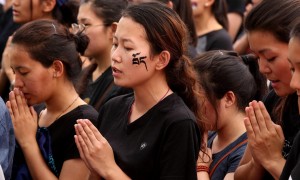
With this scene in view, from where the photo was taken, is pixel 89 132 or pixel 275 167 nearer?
pixel 275 167

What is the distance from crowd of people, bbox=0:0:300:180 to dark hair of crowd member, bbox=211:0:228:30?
7.21 feet

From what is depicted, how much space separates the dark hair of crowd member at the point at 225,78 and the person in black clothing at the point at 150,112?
0.29 meters

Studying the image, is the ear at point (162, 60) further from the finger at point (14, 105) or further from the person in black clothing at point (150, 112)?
the finger at point (14, 105)

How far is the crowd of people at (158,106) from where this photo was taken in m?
3.33

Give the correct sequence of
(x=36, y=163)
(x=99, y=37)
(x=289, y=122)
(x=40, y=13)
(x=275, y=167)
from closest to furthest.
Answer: (x=275, y=167) → (x=289, y=122) → (x=36, y=163) → (x=99, y=37) → (x=40, y=13)

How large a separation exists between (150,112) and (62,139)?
68 cm

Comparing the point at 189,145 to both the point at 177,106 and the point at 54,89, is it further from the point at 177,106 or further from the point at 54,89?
the point at 54,89

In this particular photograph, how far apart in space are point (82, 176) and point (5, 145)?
0.48m

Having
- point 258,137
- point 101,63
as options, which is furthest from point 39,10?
point 258,137

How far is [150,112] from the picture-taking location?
348 centimetres

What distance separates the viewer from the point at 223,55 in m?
4.07

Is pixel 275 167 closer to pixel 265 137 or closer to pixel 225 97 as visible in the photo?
pixel 265 137

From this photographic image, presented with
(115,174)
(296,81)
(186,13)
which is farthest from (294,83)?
(186,13)

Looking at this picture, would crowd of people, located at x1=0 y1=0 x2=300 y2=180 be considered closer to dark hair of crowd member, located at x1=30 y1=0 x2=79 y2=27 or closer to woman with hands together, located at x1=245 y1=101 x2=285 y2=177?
woman with hands together, located at x1=245 y1=101 x2=285 y2=177
